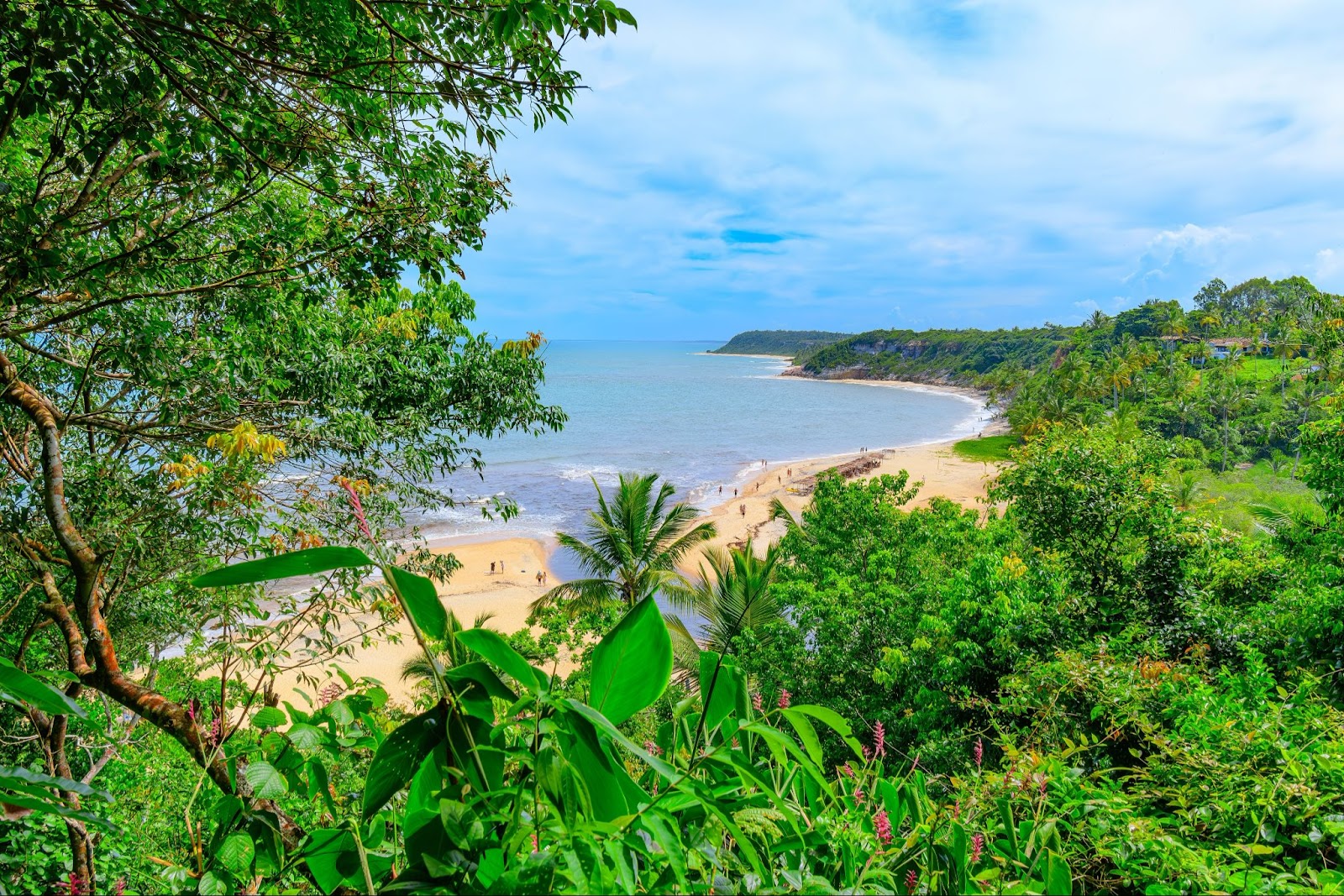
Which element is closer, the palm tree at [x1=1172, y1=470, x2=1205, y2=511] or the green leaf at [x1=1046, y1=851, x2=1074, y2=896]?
the green leaf at [x1=1046, y1=851, x2=1074, y2=896]

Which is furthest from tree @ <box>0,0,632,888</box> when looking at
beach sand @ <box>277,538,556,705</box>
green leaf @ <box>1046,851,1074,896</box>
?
beach sand @ <box>277,538,556,705</box>

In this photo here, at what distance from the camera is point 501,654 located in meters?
0.57

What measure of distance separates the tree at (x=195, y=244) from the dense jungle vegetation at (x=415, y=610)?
3 centimetres

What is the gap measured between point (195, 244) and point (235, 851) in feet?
11.9

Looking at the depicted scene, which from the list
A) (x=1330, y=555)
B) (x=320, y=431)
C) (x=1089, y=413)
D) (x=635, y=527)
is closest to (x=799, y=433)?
(x=1089, y=413)

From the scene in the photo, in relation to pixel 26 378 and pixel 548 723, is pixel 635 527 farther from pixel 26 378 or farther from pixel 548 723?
pixel 548 723

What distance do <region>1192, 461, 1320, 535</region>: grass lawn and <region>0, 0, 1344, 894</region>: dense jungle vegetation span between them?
632 centimetres

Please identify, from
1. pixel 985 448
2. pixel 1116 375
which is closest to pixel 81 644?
pixel 985 448

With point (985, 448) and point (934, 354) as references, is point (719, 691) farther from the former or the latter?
point (934, 354)

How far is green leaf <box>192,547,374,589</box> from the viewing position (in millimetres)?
470

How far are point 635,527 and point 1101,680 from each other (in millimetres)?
9930

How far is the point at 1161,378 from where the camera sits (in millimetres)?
44969

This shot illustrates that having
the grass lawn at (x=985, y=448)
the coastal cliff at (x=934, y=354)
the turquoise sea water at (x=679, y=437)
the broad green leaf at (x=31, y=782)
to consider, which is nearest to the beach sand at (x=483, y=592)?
the turquoise sea water at (x=679, y=437)

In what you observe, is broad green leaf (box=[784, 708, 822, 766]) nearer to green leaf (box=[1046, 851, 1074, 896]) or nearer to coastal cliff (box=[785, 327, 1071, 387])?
green leaf (box=[1046, 851, 1074, 896])
